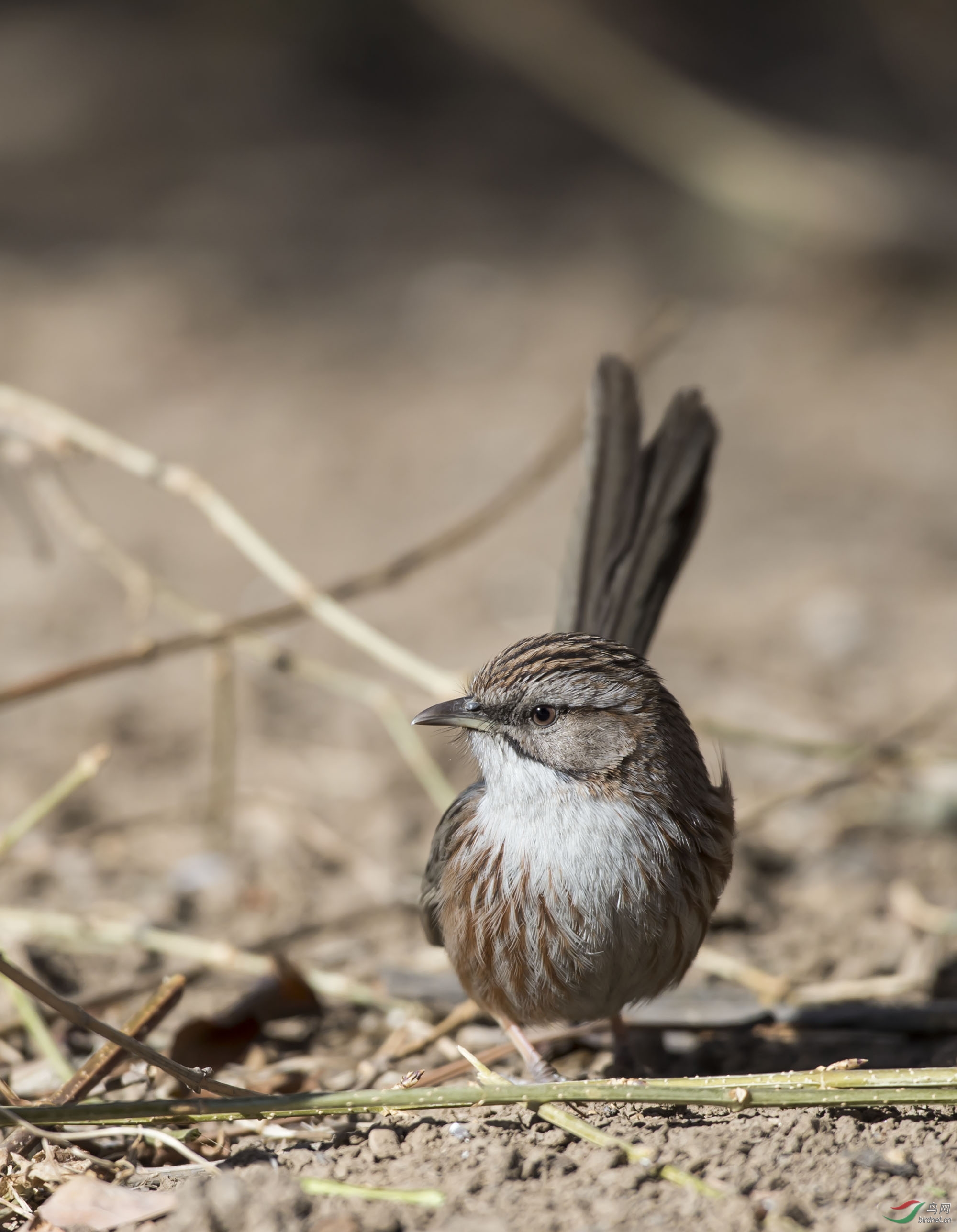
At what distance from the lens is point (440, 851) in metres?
3.63

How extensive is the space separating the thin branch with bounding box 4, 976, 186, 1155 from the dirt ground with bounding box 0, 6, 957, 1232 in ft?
0.77

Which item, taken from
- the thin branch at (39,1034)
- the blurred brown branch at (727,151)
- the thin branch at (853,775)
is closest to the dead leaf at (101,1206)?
the thin branch at (39,1034)

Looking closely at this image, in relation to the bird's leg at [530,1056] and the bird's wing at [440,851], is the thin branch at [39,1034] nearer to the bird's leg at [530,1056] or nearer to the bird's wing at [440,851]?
the bird's wing at [440,851]

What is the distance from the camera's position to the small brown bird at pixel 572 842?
3234 millimetres

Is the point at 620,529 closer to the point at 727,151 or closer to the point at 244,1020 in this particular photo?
the point at 244,1020

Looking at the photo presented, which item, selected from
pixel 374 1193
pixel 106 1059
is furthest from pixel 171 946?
pixel 374 1193

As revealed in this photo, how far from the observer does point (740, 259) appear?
10.4 metres

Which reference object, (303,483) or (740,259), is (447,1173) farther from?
(740,259)

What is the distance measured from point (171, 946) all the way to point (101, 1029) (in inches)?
54.8

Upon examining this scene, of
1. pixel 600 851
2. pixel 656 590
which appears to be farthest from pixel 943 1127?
pixel 656 590

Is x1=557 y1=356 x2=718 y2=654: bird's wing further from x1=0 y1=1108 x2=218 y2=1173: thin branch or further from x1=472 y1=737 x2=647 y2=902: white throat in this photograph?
x1=0 y1=1108 x2=218 y2=1173: thin branch

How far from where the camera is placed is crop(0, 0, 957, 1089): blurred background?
17.1 ft

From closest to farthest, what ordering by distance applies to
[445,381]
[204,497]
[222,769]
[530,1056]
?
[530,1056]
[204,497]
[222,769]
[445,381]

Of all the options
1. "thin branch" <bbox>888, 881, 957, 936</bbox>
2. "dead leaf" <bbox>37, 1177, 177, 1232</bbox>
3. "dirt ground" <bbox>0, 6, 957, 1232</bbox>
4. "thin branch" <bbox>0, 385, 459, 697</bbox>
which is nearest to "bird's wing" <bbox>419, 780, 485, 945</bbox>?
"dirt ground" <bbox>0, 6, 957, 1232</bbox>
